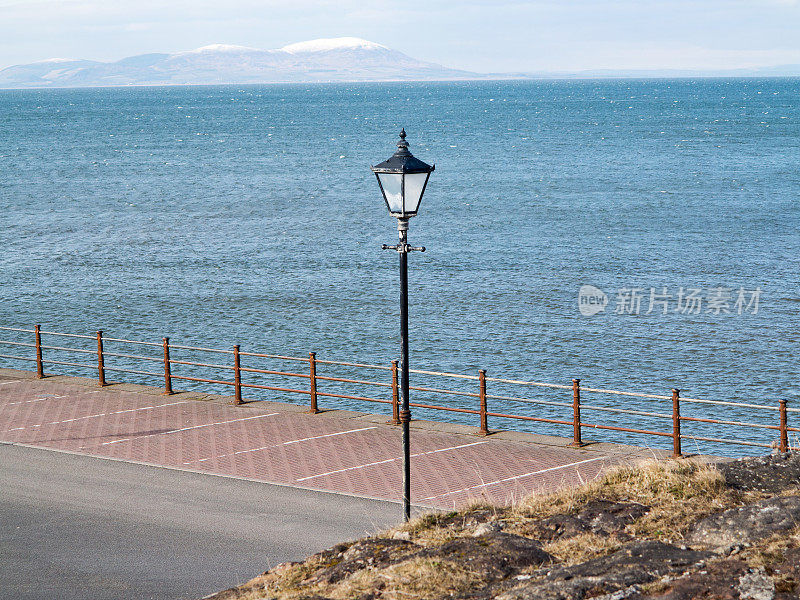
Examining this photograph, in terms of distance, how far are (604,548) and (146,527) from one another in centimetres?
620

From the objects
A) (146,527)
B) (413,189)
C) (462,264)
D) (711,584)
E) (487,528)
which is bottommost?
(462,264)

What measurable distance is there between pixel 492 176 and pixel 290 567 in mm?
83275

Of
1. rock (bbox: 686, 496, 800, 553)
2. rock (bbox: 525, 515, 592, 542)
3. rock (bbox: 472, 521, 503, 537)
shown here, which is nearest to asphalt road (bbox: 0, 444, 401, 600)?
rock (bbox: 472, 521, 503, 537)

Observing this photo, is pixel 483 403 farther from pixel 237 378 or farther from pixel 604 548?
pixel 604 548

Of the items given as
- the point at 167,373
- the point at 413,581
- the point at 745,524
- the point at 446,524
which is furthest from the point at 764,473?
the point at 167,373

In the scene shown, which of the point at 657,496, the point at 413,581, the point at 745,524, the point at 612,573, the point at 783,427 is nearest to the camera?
the point at 612,573

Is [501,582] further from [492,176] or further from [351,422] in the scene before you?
[492,176]

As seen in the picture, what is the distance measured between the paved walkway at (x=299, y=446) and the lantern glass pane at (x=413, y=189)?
3888 millimetres

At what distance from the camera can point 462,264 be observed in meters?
49.2

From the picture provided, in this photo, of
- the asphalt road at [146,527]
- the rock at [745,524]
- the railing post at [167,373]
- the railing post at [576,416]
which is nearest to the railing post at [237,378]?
the railing post at [167,373]

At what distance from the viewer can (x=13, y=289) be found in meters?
44.5

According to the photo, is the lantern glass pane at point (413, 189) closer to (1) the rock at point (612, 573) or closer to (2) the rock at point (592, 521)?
(2) the rock at point (592, 521)

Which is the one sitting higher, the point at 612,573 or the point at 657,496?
the point at 612,573

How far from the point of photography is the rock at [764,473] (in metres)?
9.27
